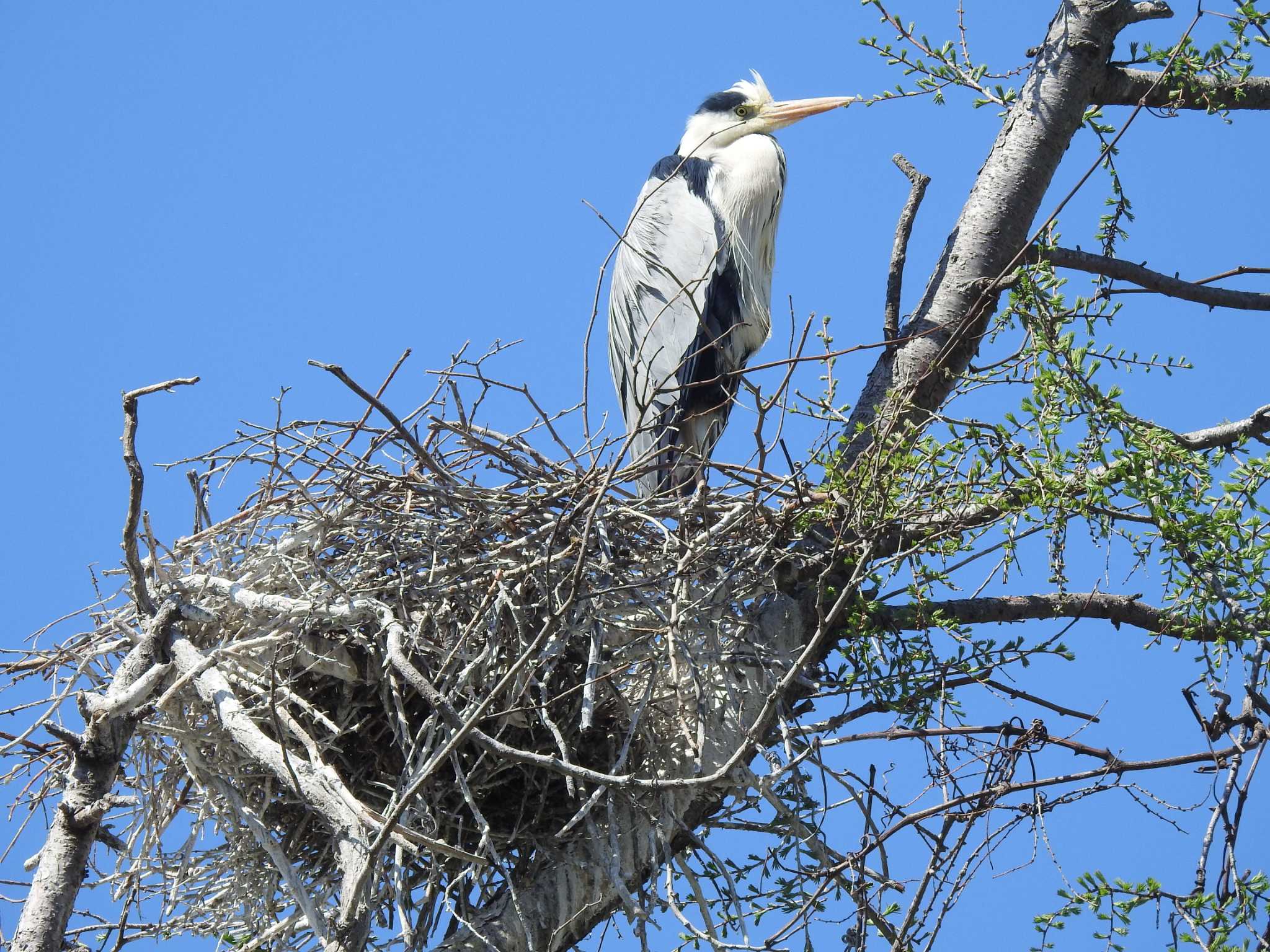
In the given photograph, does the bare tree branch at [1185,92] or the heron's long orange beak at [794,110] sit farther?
the heron's long orange beak at [794,110]

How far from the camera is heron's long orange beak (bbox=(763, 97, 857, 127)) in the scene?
3805 mm

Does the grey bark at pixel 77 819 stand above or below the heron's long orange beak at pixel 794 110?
below

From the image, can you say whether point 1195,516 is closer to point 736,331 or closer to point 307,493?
point 307,493

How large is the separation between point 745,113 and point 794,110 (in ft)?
0.45

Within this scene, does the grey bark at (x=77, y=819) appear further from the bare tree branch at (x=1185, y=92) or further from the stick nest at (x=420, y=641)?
the bare tree branch at (x=1185, y=92)

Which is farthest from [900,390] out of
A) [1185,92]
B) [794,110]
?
[794,110]

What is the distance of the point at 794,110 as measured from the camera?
381cm

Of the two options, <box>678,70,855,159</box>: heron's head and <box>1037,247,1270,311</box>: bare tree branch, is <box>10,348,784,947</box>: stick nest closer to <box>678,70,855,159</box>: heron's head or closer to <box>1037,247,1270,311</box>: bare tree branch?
<box>1037,247,1270,311</box>: bare tree branch

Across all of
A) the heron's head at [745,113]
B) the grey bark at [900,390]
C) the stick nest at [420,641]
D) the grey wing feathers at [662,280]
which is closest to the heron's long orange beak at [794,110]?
the heron's head at [745,113]

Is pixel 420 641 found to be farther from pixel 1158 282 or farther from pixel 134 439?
pixel 1158 282

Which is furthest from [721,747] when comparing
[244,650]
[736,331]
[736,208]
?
[736,208]

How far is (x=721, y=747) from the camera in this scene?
6.60 ft

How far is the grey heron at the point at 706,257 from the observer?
127 inches

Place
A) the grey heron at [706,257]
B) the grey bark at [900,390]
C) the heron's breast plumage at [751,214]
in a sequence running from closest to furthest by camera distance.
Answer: the grey bark at [900,390] → the grey heron at [706,257] → the heron's breast plumage at [751,214]
